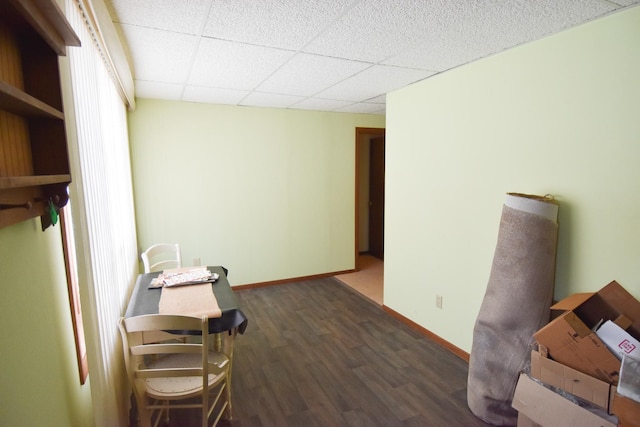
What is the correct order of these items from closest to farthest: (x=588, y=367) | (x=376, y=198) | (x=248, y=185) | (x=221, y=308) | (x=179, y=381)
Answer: (x=588, y=367), (x=179, y=381), (x=221, y=308), (x=248, y=185), (x=376, y=198)

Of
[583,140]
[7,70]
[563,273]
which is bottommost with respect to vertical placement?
[563,273]

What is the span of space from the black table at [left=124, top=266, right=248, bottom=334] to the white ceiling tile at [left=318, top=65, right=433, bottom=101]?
2.09m

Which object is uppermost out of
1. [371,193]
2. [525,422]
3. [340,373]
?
[371,193]

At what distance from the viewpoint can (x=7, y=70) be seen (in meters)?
0.85

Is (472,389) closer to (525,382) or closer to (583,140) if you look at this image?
(525,382)

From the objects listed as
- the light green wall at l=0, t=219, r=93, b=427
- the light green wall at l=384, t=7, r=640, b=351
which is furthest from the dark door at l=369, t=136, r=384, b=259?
the light green wall at l=0, t=219, r=93, b=427

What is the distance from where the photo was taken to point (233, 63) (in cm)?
248

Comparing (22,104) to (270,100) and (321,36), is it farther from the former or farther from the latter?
(270,100)

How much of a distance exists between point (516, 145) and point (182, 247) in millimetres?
3632

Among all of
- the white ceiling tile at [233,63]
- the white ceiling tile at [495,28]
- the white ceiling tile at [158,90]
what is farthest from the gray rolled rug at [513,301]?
the white ceiling tile at [158,90]

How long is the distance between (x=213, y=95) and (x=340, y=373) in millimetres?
3039

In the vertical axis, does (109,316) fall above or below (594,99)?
below

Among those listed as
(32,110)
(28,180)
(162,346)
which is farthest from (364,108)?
(28,180)

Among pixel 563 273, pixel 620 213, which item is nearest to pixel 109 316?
pixel 563 273
